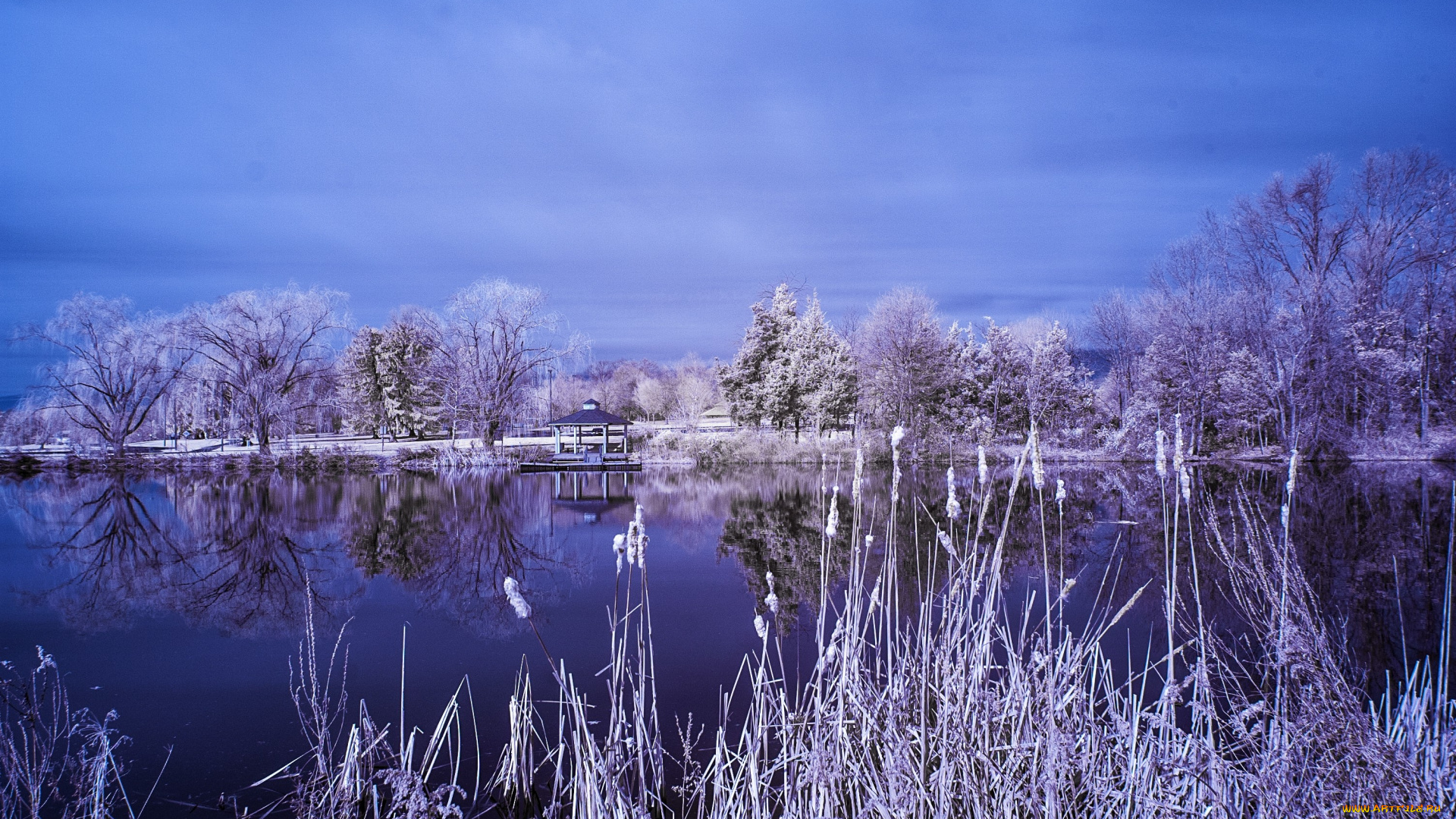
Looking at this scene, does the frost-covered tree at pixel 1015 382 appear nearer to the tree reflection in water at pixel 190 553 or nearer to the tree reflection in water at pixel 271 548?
the tree reflection in water at pixel 271 548

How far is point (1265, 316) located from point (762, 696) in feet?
115

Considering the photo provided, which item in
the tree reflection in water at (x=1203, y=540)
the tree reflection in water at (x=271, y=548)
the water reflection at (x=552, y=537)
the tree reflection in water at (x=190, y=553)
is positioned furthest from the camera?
the tree reflection in water at (x=271, y=548)

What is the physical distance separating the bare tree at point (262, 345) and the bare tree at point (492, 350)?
17.9 ft

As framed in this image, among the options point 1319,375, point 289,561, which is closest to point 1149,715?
point 289,561

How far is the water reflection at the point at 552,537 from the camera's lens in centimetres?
1028

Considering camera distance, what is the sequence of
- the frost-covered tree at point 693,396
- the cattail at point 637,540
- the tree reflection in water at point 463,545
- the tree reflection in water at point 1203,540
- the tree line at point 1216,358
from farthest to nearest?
the frost-covered tree at point 693,396 → the tree line at point 1216,358 → the tree reflection in water at point 463,545 → the tree reflection in water at point 1203,540 → the cattail at point 637,540

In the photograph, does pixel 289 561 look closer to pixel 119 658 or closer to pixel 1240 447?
pixel 119 658

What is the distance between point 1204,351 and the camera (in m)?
30.5

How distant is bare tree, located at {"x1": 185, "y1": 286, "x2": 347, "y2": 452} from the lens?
31328 millimetres

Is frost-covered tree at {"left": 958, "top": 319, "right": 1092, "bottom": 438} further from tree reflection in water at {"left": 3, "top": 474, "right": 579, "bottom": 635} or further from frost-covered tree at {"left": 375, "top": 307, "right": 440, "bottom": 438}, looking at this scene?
frost-covered tree at {"left": 375, "top": 307, "right": 440, "bottom": 438}

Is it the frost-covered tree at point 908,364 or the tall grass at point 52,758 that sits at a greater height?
the frost-covered tree at point 908,364

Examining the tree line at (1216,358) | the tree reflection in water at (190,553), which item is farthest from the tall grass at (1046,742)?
the tree line at (1216,358)

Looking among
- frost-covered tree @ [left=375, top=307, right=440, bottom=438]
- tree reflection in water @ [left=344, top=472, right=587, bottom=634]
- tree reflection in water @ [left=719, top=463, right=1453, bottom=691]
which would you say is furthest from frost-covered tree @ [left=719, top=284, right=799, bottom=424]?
frost-covered tree @ [left=375, top=307, right=440, bottom=438]

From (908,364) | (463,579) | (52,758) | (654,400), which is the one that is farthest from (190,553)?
(654,400)
